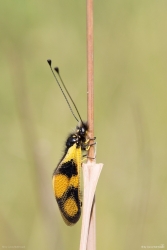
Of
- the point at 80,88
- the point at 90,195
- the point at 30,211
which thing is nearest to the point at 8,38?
the point at 80,88

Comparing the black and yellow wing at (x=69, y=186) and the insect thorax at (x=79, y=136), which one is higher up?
the insect thorax at (x=79, y=136)

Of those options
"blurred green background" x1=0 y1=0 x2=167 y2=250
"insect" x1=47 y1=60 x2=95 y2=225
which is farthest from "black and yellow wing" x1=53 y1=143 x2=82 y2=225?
"blurred green background" x1=0 y1=0 x2=167 y2=250

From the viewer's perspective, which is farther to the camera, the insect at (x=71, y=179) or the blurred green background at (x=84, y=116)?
the blurred green background at (x=84, y=116)

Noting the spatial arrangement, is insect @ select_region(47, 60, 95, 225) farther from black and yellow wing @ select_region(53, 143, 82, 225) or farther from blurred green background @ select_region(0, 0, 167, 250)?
blurred green background @ select_region(0, 0, 167, 250)

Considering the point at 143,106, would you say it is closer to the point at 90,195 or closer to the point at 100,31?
the point at 100,31

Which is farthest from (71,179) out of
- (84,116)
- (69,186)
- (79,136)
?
(84,116)

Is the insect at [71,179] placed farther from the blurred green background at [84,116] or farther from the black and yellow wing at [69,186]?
the blurred green background at [84,116]

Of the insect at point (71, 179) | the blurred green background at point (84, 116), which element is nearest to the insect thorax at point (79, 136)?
the insect at point (71, 179)
